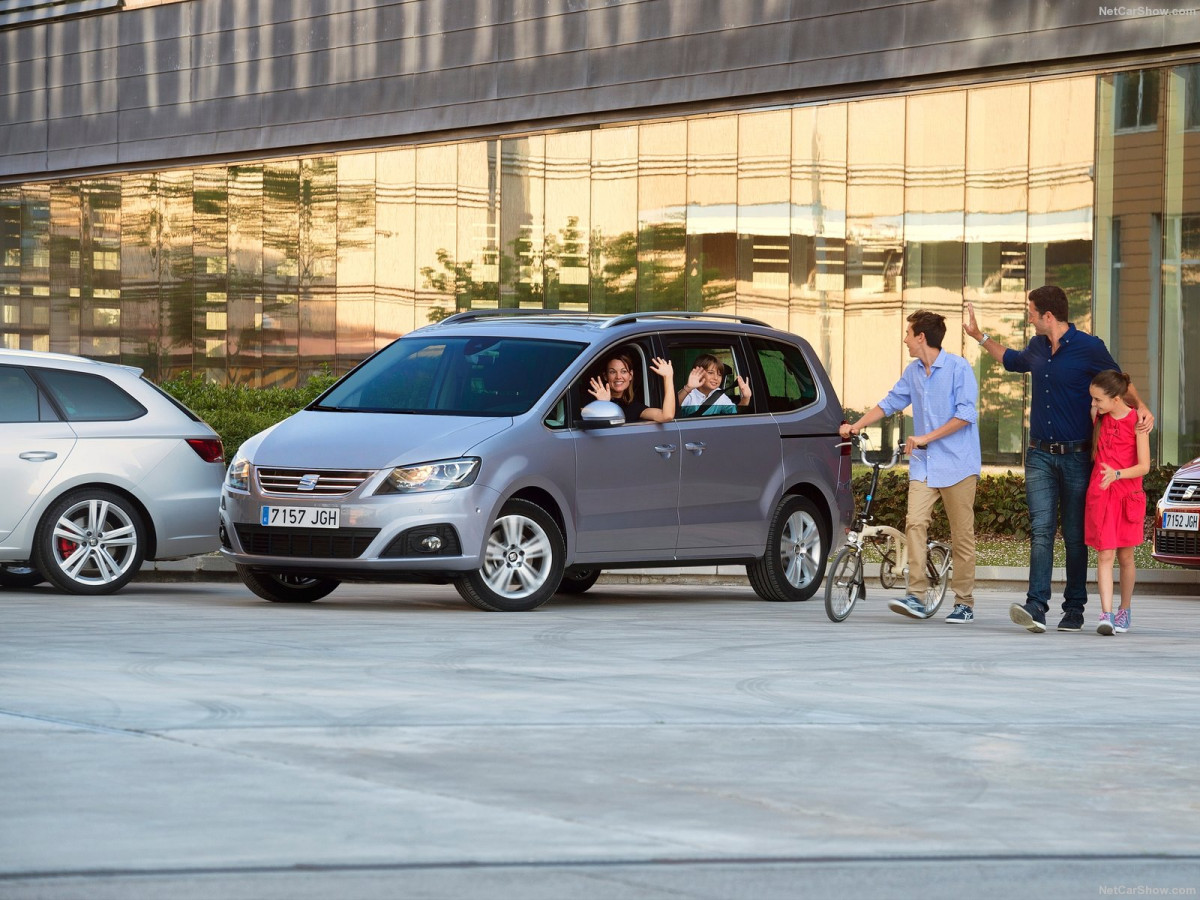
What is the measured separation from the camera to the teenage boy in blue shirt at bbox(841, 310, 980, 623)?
40.8 feet

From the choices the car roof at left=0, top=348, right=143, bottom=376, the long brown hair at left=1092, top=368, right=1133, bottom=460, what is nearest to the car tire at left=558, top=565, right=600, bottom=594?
the car roof at left=0, top=348, right=143, bottom=376

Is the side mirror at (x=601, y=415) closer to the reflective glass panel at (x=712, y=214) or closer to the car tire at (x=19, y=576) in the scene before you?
the car tire at (x=19, y=576)

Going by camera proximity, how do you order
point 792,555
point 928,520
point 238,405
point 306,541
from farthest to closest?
point 238,405, point 792,555, point 928,520, point 306,541

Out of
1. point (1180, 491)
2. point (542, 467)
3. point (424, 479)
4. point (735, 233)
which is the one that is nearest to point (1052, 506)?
point (542, 467)

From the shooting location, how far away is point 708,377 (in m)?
13.8

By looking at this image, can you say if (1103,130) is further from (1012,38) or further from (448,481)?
(448,481)

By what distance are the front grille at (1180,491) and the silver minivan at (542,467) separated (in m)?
2.75

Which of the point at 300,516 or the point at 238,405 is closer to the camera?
Result: the point at 300,516

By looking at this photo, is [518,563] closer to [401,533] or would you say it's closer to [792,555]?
[401,533]

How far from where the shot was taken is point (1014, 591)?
16422 millimetres

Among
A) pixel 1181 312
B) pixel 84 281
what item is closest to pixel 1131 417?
pixel 1181 312

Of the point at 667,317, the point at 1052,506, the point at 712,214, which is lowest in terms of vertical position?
the point at 1052,506

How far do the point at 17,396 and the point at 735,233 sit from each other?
43.5ft

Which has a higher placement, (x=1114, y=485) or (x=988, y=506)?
(x=1114, y=485)
